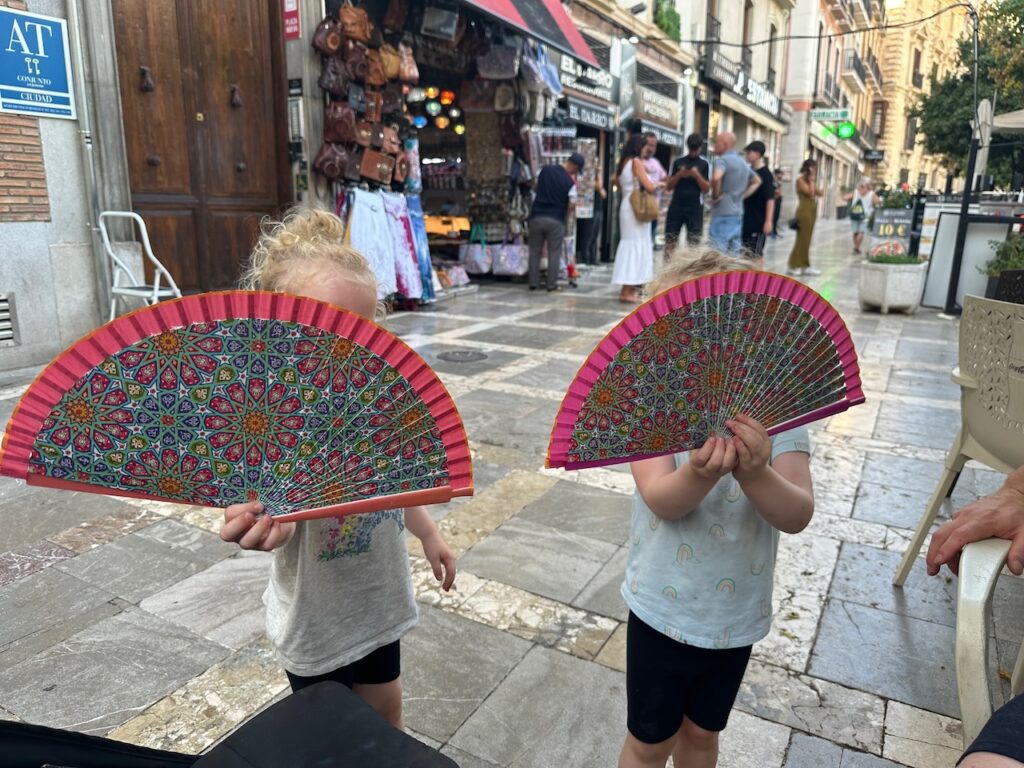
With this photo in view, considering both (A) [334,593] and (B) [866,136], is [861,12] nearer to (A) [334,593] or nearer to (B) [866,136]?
(B) [866,136]

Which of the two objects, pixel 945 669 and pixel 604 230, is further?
pixel 604 230

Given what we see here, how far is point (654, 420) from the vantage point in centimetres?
115

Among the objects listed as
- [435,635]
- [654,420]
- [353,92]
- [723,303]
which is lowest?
[435,635]

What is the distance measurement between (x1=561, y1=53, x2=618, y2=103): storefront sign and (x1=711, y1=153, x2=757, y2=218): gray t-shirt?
9.47 feet

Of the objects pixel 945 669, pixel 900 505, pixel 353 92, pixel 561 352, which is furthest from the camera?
pixel 353 92

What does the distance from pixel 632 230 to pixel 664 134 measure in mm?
9000

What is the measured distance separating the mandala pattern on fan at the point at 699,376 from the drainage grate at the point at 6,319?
19.2ft

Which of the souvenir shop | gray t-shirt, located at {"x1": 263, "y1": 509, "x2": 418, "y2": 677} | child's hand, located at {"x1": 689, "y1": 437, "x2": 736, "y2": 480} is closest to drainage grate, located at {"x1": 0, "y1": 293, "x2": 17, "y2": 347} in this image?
the souvenir shop

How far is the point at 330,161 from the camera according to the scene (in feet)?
24.8

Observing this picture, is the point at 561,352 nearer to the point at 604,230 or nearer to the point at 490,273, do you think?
the point at 490,273

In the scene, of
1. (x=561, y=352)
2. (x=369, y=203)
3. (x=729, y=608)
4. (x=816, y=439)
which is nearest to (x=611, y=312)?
(x=561, y=352)

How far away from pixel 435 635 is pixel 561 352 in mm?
4365

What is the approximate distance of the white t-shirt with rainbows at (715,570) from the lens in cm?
139

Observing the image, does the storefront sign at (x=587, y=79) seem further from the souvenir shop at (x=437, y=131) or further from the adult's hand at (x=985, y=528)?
the adult's hand at (x=985, y=528)
